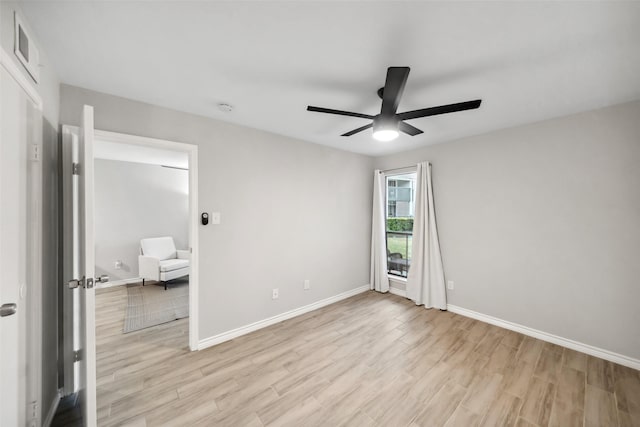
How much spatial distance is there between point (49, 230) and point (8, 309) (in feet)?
2.78

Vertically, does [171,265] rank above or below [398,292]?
above

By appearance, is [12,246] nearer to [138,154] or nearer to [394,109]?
[394,109]

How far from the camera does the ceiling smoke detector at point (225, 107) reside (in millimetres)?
2222

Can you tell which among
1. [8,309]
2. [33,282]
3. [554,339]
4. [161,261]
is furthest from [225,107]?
[554,339]

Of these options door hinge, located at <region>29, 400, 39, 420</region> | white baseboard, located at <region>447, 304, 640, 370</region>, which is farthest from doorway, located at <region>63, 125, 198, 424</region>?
white baseboard, located at <region>447, 304, 640, 370</region>

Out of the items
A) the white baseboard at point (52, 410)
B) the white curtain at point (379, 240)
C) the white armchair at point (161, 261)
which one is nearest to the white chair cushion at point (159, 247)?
the white armchair at point (161, 261)

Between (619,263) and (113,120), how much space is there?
4790mm

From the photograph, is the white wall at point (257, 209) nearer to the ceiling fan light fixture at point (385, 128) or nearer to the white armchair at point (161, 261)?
the ceiling fan light fixture at point (385, 128)

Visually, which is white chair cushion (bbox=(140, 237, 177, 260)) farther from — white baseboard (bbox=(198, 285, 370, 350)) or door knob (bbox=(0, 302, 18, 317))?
door knob (bbox=(0, 302, 18, 317))

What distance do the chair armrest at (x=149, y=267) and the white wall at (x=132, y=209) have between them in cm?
53

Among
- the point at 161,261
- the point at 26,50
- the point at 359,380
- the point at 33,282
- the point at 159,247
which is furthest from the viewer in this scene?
the point at 159,247

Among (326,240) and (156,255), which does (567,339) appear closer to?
(326,240)

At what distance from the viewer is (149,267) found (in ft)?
14.7

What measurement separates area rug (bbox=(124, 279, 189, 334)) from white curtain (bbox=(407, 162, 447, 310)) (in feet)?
11.2
